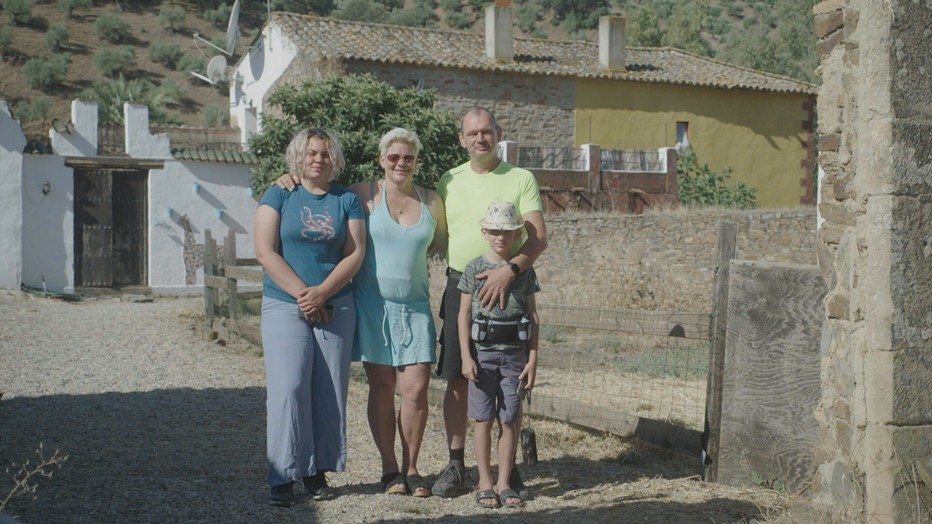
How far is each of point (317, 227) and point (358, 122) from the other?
13.9m

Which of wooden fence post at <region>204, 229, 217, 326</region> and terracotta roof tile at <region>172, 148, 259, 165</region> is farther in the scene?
terracotta roof tile at <region>172, 148, 259, 165</region>

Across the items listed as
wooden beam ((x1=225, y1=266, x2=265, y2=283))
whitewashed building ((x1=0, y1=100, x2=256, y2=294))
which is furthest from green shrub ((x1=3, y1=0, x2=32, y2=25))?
wooden beam ((x1=225, y1=266, x2=265, y2=283))

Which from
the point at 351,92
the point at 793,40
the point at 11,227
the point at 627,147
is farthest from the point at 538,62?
the point at 793,40

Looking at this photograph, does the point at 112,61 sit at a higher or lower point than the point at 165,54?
lower

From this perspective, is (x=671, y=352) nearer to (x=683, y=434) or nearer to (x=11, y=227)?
(x=683, y=434)

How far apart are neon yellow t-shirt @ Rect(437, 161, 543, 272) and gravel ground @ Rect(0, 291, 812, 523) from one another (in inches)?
52.8

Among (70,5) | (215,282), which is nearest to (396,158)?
(215,282)

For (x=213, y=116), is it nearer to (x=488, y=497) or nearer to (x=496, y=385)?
(x=496, y=385)

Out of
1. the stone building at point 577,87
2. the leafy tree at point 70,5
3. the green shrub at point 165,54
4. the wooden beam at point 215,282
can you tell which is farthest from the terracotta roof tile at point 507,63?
the leafy tree at point 70,5

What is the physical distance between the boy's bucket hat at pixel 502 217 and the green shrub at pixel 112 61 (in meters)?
43.1

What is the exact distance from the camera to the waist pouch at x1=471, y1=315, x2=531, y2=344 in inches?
205

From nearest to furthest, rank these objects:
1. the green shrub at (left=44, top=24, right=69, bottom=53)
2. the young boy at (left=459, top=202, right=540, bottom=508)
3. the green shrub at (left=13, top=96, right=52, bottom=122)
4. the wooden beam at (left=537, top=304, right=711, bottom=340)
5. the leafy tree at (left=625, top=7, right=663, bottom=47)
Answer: the young boy at (left=459, top=202, right=540, bottom=508), the wooden beam at (left=537, top=304, right=711, bottom=340), the green shrub at (left=13, top=96, right=52, bottom=122), the leafy tree at (left=625, top=7, right=663, bottom=47), the green shrub at (left=44, top=24, right=69, bottom=53)

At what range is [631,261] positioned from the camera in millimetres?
18344

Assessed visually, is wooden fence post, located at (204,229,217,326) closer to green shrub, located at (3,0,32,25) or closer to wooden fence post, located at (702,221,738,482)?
wooden fence post, located at (702,221,738,482)
